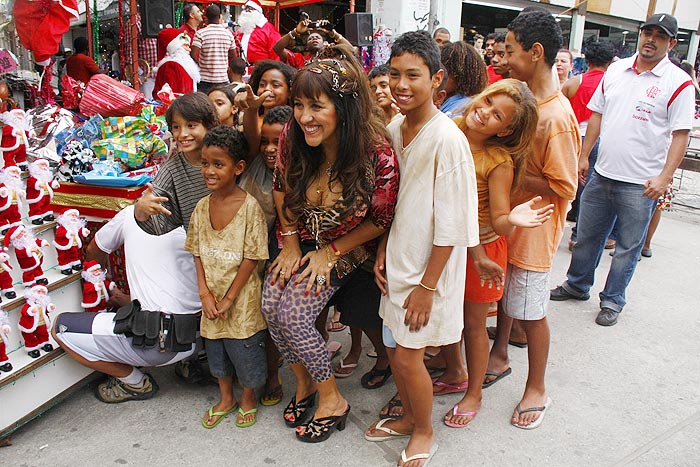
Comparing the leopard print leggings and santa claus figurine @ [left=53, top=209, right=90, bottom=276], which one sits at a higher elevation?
santa claus figurine @ [left=53, top=209, right=90, bottom=276]

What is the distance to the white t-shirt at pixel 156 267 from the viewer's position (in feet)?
8.29

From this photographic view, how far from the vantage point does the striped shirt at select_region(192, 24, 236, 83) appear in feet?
19.9

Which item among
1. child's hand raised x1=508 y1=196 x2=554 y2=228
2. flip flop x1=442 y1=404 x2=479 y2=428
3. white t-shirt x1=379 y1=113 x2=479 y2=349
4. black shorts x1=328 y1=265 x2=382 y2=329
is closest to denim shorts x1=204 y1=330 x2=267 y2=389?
black shorts x1=328 y1=265 x2=382 y2=329

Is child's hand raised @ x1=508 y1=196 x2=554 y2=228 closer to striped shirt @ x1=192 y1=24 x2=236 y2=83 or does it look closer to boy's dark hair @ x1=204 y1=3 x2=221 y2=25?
striped shirt @ x1=192 y1=24 x2=236 y2=83

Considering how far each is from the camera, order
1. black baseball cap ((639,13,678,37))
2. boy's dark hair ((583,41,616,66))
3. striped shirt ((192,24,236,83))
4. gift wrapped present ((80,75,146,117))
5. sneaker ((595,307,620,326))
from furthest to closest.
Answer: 1. striped shirt ((192,24,236,83))
2. boy's dark hair ((583,41,616,66))
3. sneaker ((595,307,620,326))
4. black baseball cap ((639,13,678,37))
5. gift wrapped present ((80,75,146,117))

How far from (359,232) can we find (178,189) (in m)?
0.97

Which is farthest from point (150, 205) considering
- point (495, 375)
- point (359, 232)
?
point (495, 375)

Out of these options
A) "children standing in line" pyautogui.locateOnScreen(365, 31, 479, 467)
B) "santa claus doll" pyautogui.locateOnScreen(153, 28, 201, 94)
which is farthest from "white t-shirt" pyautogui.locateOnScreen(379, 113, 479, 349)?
"santa claus doll" pyautogui.locateOnScreen(153, 28, 201, 94)

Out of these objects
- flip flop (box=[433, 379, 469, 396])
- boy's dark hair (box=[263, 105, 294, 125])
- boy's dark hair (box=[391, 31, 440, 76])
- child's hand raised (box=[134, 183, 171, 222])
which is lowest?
flip flop (box=[433, 379, 469, 396])

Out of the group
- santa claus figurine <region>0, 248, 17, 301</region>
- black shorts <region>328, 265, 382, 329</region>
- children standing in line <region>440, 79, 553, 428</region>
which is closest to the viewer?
children standing in line <region>440, 79, 553, 428</region>

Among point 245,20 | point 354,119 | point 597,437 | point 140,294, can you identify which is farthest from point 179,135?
point 245,20

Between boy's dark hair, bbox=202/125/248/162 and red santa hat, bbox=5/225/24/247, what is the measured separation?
851 millimetres

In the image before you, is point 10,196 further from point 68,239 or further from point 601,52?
point 601,52

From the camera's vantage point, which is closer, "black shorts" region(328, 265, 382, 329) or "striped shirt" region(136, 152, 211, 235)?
"black shorts" region(328, 265, 382, 329)
